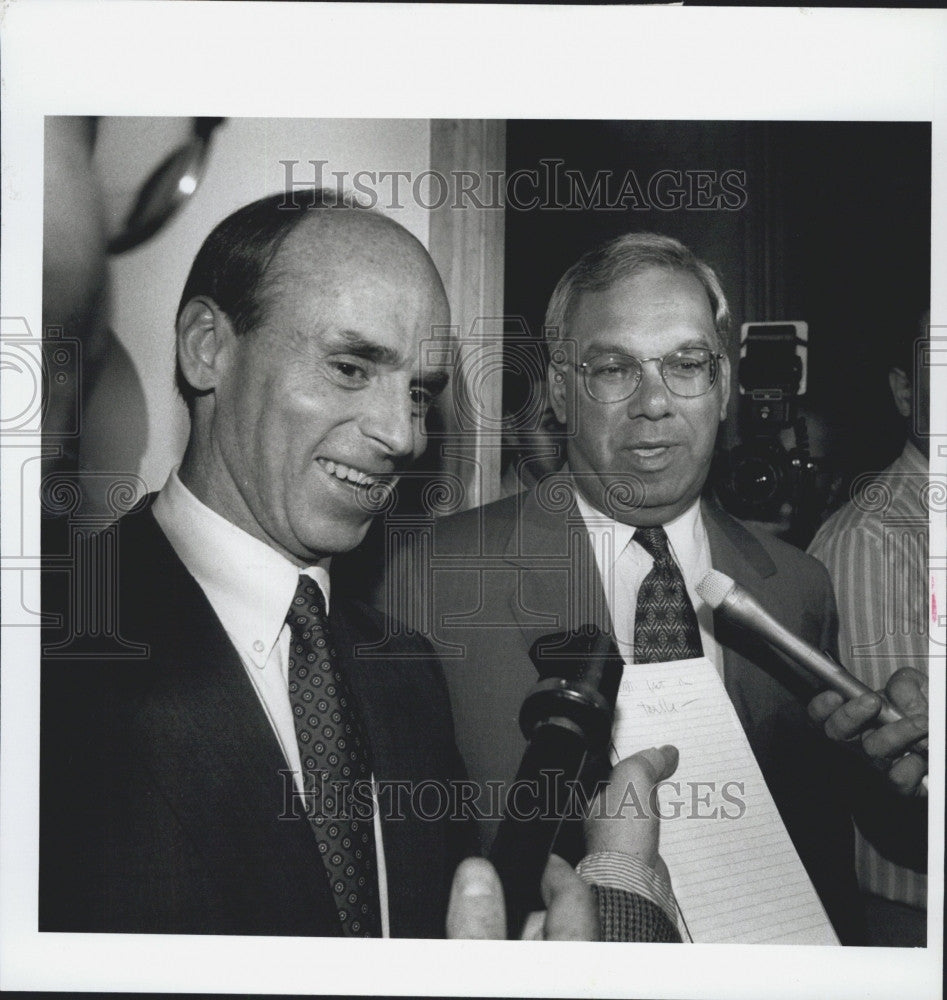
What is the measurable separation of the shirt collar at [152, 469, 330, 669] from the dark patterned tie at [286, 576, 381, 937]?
4cm

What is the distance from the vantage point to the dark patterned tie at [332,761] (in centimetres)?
196

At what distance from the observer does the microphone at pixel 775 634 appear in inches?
79.2

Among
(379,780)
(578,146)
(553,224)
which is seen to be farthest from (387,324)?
(379,780)

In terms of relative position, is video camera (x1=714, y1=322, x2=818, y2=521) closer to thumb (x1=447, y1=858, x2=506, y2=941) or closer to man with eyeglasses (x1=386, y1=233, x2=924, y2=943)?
man with eyeglasses (x1=386, y1=233, x2=924, y2=943)

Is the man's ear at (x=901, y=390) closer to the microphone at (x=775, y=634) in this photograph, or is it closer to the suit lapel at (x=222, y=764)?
the microphone at (x=775, y=634)

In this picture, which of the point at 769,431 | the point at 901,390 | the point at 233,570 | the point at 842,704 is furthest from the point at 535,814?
the point at 901,390

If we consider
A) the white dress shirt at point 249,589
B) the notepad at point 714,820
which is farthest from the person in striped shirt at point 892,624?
the white dress shirt at point 249,589

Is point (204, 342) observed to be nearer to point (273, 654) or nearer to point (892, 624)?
point (273, 654)

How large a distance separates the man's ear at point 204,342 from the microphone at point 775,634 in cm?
92

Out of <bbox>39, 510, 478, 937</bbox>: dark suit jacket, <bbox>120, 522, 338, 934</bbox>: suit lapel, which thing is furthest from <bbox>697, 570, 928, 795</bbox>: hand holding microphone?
<bbox>120, 522, 338, 934</bbox>: suit lapel

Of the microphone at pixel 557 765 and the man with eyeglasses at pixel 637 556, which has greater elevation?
the man with eyeglasses at pixel 637 556

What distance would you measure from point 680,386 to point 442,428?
0.41 meters

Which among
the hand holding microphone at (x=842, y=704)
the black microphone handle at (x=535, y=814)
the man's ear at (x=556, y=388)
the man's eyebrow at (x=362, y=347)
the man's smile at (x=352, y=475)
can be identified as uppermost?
the man's eyebrow at (x=362, y=347)

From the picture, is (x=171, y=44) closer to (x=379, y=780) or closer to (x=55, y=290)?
(x=55, y=290)
